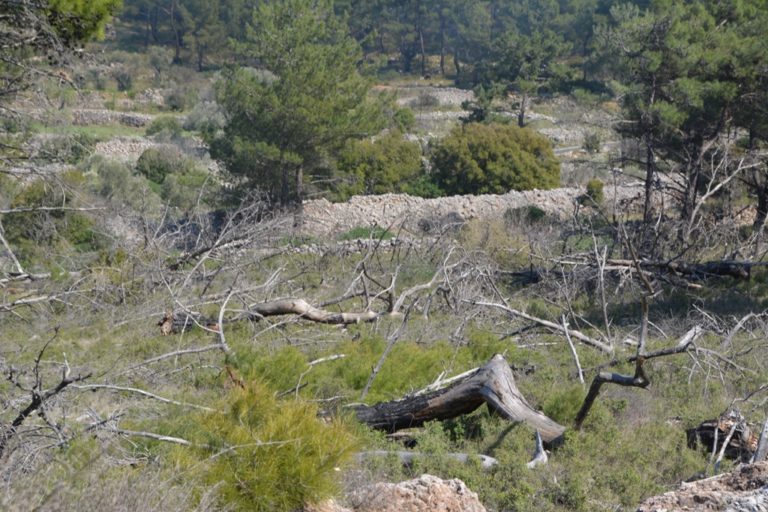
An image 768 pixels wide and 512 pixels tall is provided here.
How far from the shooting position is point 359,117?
72.8 ft

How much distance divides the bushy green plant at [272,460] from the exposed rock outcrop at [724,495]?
4.42 feet

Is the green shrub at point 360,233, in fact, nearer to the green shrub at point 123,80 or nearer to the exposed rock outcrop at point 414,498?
the exposed rock outcrop at point 414,498

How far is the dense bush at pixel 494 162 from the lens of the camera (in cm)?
2703

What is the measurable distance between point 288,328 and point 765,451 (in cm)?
550

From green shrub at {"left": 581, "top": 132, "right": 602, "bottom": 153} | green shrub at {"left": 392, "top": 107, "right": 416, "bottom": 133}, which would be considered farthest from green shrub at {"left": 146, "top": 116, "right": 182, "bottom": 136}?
green shrub at {"left": 581, "top": 132, "right": 602, "bottom": 153}

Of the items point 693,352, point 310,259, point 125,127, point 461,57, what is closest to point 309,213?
point 310,259

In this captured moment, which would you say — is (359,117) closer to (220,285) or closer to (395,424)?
(220,285)

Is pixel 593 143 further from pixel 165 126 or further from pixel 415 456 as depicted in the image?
pixel 415 456

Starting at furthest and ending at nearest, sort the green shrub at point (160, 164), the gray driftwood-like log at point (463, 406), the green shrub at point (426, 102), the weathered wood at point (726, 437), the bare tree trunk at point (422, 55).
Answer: the bare tree trunk at point (422, 55) < the green shrub at point (426, 102) < the green shrub at point (160, 164) < the gray driftwood-like log at point (463, 406) < the weathered wood at point (726, 437)

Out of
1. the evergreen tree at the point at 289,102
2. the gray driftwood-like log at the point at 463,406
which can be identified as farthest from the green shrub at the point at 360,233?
the gray driftwood-like log at the point at 463,406

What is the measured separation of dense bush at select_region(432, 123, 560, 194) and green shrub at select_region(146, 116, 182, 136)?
16.1m

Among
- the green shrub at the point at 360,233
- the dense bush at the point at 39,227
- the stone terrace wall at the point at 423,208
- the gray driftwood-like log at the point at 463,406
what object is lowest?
the stone terrace wall at the point at 423,208

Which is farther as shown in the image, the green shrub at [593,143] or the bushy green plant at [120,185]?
the green shrub at [593,143]

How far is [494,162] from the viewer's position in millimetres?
27141
